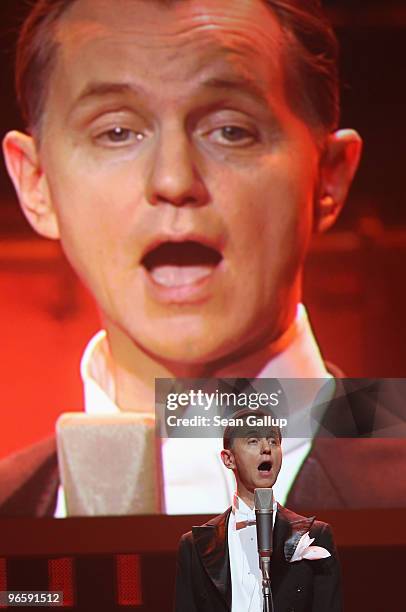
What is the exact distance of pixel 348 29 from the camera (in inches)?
158

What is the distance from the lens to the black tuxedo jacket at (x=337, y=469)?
12.8 feet

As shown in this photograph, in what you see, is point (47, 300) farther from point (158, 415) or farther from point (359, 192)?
point (359, 192)

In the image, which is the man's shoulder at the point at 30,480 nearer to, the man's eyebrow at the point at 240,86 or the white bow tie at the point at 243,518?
the man's eyebrow at the point at 240,86

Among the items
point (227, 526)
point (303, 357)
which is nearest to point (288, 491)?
point (303, 357)

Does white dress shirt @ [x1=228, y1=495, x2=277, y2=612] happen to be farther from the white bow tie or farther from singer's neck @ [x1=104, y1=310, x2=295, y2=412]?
singer's neck @ [x1=104, y1=310, x2=295, y2=412]

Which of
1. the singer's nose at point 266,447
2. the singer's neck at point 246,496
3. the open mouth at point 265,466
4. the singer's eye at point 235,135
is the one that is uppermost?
the singer's eye at point 235,135

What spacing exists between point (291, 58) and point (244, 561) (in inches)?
102

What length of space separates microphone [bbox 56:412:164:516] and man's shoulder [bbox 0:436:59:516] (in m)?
0.06

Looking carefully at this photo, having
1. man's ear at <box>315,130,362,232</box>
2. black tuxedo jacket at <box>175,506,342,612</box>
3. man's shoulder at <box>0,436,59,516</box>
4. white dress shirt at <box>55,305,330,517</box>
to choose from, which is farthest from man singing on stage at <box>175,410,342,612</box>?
man's ear at <box>315,130,362,232</box>

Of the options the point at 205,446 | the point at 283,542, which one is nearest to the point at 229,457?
the point at 283,542

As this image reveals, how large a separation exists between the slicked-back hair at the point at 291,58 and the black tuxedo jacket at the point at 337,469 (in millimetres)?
1169

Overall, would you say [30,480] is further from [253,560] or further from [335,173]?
[253,560]

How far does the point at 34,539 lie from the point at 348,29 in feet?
7.90

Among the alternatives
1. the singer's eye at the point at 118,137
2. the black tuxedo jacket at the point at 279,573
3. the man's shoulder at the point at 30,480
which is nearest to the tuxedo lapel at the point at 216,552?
the black tuxedo jacket at the point at 279,573
